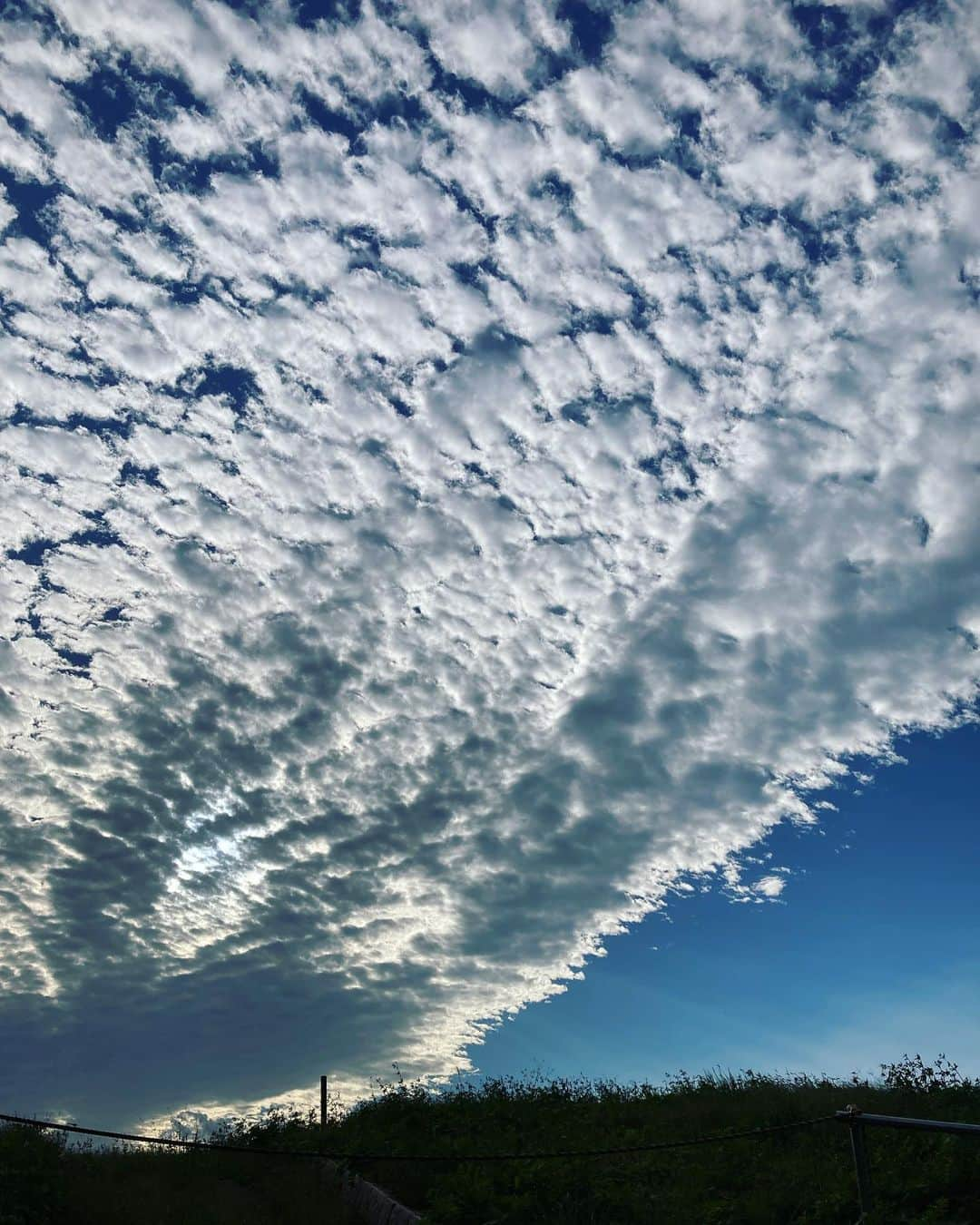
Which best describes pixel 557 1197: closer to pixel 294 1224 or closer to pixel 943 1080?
pixel 294 1224

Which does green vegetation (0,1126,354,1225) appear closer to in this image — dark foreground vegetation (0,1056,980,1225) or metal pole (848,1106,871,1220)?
dark foreground vegetation (0,1056,980,1225)

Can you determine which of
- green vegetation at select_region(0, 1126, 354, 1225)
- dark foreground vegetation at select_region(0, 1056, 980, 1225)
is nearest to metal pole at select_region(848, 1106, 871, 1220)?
dark foreground vegetation at select_region(0, 1056, 980, 1225)

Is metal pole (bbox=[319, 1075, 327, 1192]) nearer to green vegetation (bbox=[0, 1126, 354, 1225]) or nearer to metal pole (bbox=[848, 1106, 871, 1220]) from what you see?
green vegetation (bbox=[0, 1126, 354, 1225])

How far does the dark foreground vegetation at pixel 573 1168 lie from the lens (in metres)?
9.55

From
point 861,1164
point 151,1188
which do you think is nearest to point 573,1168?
point 861,1164

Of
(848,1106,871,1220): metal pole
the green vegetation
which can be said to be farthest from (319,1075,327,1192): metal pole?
(848,1106,871,1220): metal pole

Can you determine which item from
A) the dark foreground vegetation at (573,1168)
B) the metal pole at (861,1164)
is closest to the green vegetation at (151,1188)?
the dark foreground vegetation at (573,1168)

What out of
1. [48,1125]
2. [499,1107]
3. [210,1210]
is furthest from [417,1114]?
[48,1125]

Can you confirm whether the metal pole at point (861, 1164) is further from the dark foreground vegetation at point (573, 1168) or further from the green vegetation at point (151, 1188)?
the green vegetation at point (151, 1188)

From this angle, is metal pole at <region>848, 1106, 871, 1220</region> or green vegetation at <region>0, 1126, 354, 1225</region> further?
green vegetation at <region>0, 1126, 354, 1225</region>

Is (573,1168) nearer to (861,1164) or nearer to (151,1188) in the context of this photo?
(861,1164)

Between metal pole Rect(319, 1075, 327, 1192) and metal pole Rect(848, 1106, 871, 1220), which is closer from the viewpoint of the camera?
metal pole Rect(848, 1106, 871, 1220)

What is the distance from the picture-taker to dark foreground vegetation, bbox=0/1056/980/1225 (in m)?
9.55

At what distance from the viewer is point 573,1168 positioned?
1084 centimetres
